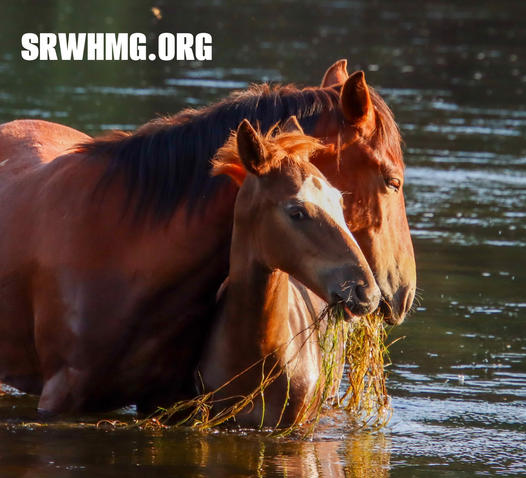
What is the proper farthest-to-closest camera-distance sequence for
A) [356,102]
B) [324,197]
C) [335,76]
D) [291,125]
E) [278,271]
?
[335,76] → [356,102] → [291,125] → [278,271] → [324,197]

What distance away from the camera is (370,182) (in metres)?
6.46

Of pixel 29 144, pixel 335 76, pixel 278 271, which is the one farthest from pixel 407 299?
pixel 29 144

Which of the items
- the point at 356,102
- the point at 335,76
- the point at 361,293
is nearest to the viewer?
the point at 361,293

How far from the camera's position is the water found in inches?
244

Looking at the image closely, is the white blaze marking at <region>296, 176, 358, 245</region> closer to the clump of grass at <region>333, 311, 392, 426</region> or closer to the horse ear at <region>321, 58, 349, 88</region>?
the clump of grass at <region>333, 311, 392, 426</region>

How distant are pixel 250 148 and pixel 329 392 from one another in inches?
52.2

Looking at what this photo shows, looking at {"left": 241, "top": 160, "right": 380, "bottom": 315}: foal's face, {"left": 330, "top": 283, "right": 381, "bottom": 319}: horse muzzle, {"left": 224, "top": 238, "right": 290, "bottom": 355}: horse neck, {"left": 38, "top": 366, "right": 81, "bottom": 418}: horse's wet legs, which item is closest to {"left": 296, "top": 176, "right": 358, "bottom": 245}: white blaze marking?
{"left": 241, "top": 160, "right": 380, "bottom": 315}: foal's face

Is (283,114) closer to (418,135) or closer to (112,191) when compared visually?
(112,191)

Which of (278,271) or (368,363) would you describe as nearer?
(278,271)

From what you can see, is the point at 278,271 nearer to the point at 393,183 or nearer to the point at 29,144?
the point at 393,183

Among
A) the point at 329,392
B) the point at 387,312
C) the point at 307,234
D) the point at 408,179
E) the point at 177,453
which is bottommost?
the point at 177,453

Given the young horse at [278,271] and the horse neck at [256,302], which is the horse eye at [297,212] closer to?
the young horse at [278,271]

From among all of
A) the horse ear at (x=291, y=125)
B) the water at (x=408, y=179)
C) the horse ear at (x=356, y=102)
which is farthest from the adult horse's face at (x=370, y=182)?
the water at (x=408, y=179)

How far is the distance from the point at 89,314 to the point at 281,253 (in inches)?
41.0
